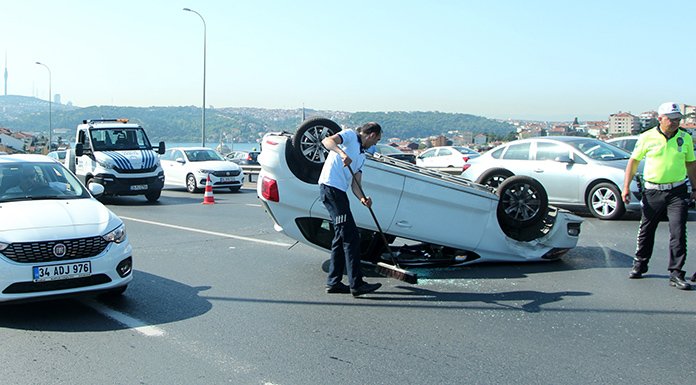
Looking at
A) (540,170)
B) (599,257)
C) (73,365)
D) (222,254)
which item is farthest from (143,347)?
(540,170)

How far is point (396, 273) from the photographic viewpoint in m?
7.24

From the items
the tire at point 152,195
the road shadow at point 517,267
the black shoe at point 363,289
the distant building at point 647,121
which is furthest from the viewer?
the tire at point 152,195

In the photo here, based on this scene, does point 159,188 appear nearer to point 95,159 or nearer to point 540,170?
point 95,159

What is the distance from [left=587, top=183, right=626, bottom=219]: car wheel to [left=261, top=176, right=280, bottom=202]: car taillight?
755 cm

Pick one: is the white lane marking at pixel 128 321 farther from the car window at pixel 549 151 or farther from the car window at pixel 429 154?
the car window at pixel 429 154

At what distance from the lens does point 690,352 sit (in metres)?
4.98

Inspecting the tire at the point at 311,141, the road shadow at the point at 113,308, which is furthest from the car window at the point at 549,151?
the road shadow at the point at 113,308

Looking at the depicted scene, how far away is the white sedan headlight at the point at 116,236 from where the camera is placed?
6.17 metres

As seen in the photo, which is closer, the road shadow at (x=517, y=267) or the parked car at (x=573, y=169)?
the road shadow at (x=517, y=267)

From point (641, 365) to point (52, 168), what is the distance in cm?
631

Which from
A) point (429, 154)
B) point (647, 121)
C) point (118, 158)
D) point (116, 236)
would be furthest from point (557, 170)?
point (429, 154)

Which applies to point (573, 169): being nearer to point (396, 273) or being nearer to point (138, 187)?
point (396, 273)

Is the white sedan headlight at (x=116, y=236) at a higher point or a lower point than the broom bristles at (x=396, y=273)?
higher

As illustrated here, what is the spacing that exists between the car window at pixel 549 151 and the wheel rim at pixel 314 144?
7.24 meters
